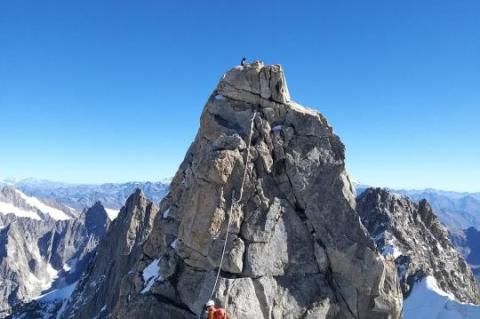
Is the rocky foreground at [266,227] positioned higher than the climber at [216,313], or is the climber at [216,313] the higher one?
the rocky foreground at [266,227]

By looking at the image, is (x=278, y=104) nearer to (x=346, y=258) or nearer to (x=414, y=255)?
(x=346, y=258)

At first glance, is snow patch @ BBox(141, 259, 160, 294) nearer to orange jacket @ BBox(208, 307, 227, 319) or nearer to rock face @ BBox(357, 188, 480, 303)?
orange jacket @ BBox(208, 307, 227, 319)

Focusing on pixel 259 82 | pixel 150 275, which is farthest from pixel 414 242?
pixel 150 275

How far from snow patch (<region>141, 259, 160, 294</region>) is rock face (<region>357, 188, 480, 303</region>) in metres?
52.8

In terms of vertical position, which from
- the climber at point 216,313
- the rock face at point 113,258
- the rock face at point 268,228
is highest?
the rock face at point 268,228

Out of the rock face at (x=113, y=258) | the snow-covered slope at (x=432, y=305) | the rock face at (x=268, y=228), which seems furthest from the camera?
the rock face at (x=113, y=258)

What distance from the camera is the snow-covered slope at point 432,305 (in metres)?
61.3

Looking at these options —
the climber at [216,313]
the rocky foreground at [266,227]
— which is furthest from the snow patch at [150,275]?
the climber at [216,313]

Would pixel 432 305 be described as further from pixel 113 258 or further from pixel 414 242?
pixel 113 258

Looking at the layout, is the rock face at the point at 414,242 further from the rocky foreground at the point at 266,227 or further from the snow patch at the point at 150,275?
the snow patch at the point at 150,275

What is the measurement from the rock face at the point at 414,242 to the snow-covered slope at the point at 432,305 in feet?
5.60

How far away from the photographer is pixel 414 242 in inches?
3602

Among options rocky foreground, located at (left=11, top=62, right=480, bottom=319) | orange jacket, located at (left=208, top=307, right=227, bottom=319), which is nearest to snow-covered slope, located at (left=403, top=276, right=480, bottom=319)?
rocky foreground, located at (left=11, top=62, right=480, bottom=319)

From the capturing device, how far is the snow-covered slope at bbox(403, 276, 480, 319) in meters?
61.3
